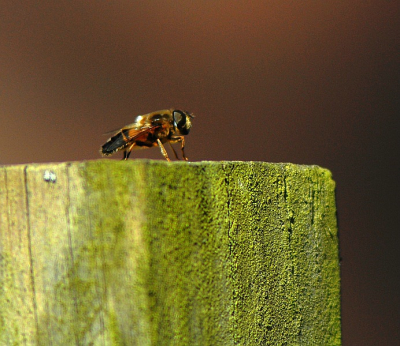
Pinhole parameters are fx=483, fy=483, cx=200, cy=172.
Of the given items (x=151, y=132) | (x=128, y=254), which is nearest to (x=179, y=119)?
(x=151, y=132)

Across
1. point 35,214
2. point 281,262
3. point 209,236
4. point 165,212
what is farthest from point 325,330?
point 35,214

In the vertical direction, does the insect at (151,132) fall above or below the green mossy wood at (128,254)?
above

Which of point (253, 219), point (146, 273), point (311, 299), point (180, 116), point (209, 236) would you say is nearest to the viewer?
point (146, 273)

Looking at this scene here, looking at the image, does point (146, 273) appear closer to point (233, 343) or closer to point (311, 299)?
point (233, 343)

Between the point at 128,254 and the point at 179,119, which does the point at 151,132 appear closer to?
the point at 179,119

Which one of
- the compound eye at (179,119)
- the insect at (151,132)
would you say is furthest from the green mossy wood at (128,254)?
the compound eye at (179,119)

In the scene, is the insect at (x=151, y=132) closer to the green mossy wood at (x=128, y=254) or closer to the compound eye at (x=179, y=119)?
the compound eye at (x=179, y=119)

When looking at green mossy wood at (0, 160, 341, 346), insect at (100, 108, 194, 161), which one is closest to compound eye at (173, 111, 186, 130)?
insect at (100, 108, 194, 161)

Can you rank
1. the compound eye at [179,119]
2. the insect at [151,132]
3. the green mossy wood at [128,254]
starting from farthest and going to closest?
the compound eye at [179,119], the insect at [151,132], the green mossy wood at [128,254]

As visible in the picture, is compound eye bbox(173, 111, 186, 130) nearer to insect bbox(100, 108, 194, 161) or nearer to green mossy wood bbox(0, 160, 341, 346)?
insect bbox(100, 108, 194, 161)
